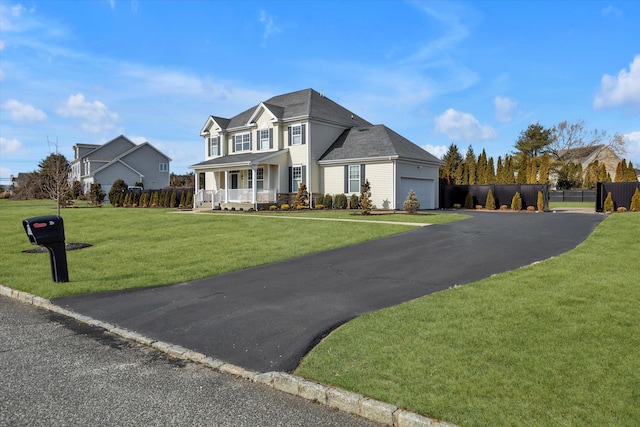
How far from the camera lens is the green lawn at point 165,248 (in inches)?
373

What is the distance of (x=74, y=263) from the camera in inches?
452

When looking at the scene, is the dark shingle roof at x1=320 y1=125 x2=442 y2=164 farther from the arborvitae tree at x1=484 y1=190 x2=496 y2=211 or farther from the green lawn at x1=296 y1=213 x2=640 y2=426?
the green lawn at x1=296 y1=213 x2=640 y2=426

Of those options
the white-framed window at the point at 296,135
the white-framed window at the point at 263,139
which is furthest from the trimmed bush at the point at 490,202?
the white-framed window at the point at 263,139

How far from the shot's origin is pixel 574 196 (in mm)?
40438

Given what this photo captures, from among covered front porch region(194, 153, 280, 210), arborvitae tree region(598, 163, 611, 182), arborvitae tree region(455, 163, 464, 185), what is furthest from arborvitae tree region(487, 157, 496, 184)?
covered front porch region(194, 153, 280, 210)

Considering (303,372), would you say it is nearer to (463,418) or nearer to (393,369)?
(393,369)

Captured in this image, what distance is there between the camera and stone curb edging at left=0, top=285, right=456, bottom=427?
3.57 m

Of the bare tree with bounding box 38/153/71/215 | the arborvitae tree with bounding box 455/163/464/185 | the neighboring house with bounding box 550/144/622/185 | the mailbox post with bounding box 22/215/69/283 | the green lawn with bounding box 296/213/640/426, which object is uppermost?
the neighboring house with bounding box 550/144/622/185

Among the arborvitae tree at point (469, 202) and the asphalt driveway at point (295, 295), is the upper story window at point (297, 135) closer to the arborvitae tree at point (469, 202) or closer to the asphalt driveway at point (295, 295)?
the arborvitae tree at point (469, 202)

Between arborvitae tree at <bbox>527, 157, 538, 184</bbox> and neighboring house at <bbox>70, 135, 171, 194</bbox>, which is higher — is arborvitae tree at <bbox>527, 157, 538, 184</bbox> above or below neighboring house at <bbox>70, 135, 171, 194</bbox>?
below

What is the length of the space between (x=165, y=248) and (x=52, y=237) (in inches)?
178

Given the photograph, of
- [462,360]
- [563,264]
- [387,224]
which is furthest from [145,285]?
[387,224]

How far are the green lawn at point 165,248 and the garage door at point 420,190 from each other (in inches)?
285

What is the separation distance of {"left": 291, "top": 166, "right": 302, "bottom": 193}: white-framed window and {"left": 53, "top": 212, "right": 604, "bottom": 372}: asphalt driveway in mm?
17075
